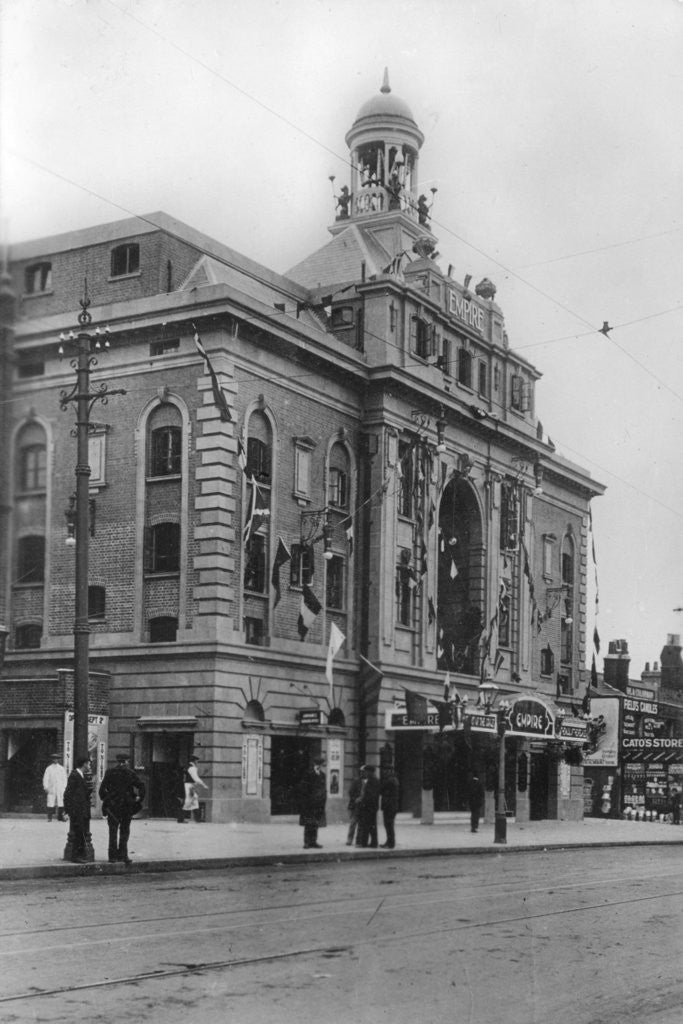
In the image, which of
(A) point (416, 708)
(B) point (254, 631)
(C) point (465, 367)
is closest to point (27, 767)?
(B) point (254, 631)

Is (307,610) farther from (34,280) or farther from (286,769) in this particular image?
(34,280)

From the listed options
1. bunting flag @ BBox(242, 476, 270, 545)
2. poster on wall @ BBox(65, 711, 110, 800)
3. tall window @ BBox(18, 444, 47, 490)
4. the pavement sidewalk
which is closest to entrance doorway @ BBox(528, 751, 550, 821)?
the pavement sidewalk

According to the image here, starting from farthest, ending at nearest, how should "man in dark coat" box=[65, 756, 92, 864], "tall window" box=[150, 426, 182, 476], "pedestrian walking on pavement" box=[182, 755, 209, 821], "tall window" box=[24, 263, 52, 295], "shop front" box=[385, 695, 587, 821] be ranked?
"shop front" box=[385, 695, 587, 821], "tall window" box=[150, 426, 182, 476], "pedestrian walking on pavement" box=[182, 755, 209, 821], "man in dark coat" box=[65, 756, 92, 864], "tall window" box=[24, 263, 52, 295]

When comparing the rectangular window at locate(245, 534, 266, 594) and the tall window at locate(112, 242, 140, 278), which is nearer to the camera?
the rectangular window at locate(245, 534, 266, 594)

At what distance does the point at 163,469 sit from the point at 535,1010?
28119 mm

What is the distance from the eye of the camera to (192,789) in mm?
33344

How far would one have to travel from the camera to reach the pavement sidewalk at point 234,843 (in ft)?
66.0

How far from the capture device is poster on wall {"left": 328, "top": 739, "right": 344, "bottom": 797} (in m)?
39.0

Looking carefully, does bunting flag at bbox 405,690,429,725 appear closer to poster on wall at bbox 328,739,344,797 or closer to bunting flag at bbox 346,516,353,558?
poster on wall at bbox 328,739,344,797

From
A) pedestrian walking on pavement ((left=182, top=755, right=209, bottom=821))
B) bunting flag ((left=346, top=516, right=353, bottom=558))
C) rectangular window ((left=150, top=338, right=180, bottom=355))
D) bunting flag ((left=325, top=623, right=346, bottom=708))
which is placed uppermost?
rectangular window ((left=150, top=338, right=180, bottom=355))

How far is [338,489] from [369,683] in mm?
6097

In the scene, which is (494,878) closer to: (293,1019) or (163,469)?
(293,1019)

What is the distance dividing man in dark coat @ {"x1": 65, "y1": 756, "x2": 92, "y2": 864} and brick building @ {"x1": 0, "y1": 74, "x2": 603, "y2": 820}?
9.09 metres

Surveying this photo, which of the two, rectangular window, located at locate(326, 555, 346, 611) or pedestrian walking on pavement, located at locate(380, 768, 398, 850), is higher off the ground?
rectangular window, located at locate(326, 555, 346, 611)
